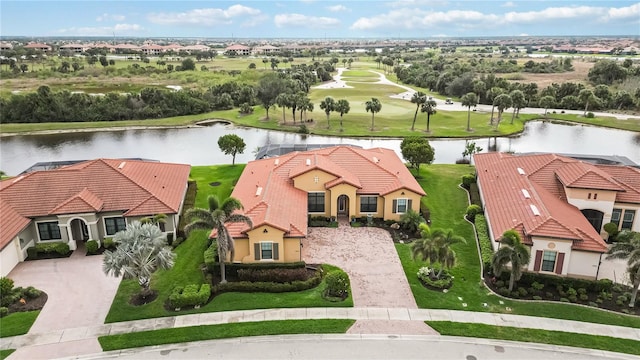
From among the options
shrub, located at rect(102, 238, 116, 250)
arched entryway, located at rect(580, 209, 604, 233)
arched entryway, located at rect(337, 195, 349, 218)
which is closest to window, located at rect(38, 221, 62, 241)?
shrub, located at rect(102, 238, 116, 250)

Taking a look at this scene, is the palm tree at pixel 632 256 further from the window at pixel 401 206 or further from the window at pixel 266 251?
the window at pixel 266 251

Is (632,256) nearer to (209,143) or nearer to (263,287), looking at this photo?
(263,287)

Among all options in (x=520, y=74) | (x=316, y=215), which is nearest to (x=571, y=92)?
(x=520, y=74)

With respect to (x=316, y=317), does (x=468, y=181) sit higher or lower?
higher

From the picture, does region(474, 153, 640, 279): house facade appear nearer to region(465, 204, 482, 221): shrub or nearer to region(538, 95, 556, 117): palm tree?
region(465, 204, 482, 221): shrub

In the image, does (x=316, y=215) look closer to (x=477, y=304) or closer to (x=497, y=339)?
(x=477, y=304)

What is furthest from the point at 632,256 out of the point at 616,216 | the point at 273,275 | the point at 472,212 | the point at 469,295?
the point at 273,275

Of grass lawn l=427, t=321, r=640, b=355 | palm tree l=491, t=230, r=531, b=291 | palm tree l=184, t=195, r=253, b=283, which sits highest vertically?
palm tree l=184, t=195, r=253, b=283

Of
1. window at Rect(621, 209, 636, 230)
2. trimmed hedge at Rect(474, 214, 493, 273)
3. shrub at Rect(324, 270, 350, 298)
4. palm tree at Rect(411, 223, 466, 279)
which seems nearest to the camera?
shrub at Rect(324, 270, 350, 298)
